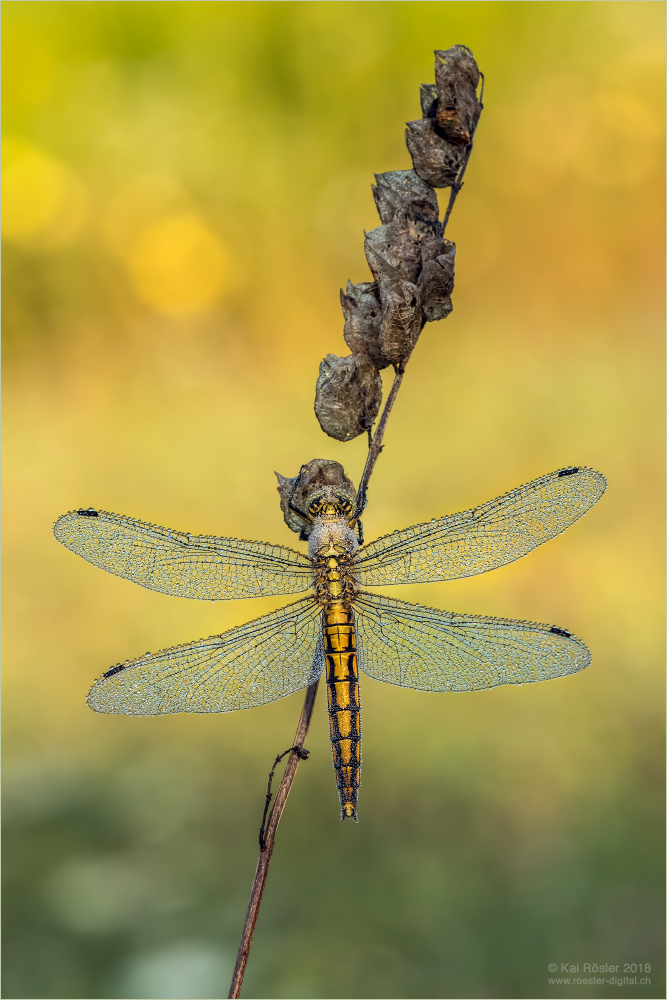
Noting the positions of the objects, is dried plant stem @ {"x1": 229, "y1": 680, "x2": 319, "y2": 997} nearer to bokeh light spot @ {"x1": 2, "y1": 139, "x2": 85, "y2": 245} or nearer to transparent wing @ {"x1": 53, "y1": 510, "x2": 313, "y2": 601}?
transparent wing @ {"x1": 53, "y1": 510, "x2": 313, "y2": 601}

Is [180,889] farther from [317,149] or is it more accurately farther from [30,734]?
[317,149]

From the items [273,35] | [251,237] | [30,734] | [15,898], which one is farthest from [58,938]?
[273,35]

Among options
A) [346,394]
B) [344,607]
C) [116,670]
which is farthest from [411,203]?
[116,670]

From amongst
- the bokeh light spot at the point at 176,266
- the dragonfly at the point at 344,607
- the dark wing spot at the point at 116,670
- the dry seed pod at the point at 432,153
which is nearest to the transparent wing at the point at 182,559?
the dragonfly at the point at 344,607

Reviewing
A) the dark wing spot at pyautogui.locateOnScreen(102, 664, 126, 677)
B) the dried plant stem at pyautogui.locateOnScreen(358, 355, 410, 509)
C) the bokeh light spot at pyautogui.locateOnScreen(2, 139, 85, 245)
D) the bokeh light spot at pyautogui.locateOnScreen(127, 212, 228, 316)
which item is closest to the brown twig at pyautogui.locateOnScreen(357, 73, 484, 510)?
the dried plant stem at pyautogui.locateOnScreen(358, 355, 410, 509)

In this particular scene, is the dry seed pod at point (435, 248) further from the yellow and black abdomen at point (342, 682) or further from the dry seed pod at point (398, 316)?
the yellow and black abdomen at point (342, 682)
